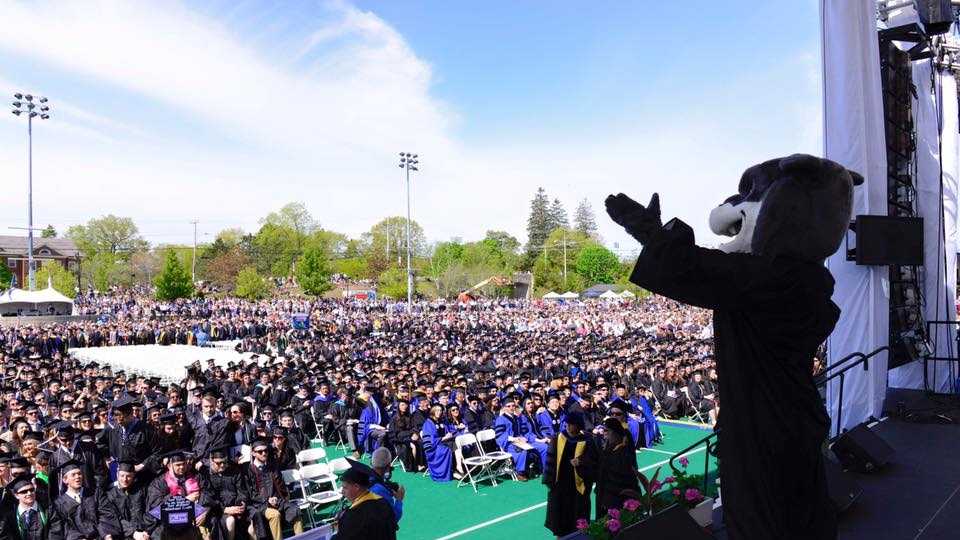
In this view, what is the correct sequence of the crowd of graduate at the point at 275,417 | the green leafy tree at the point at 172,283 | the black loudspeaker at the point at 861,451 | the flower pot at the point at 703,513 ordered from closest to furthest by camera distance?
the flower pot at the point at 703,513, the black loudspeaker at the point at 861,451, the crowd of graduate at the point at 275,417, the green leafy tree at the point at 172,283

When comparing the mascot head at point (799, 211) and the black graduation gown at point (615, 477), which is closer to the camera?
the mascot head at point (799, 211)

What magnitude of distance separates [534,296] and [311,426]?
193 feet

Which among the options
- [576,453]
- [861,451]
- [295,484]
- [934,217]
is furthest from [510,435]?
[934,217]

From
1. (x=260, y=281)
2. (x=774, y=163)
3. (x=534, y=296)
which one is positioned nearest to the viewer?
(x=774, y=163)

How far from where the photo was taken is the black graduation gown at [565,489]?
6820 millimetres

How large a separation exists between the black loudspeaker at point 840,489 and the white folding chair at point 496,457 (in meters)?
5.50

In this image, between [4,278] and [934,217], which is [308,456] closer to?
[934,217]

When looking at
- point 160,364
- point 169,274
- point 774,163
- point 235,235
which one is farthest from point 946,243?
point 235,235

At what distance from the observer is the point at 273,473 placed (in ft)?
25.3

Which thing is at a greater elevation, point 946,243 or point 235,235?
point 235,235

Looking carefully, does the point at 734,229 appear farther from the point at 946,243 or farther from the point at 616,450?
the point at 946,243

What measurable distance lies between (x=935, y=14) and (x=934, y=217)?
9.32ft

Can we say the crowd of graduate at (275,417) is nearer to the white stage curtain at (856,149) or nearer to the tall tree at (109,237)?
the white stage curtain at (856,149)

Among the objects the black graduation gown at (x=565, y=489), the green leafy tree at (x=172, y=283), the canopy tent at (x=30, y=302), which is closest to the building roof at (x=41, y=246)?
the green leafy tree at (x=172, y=283)
